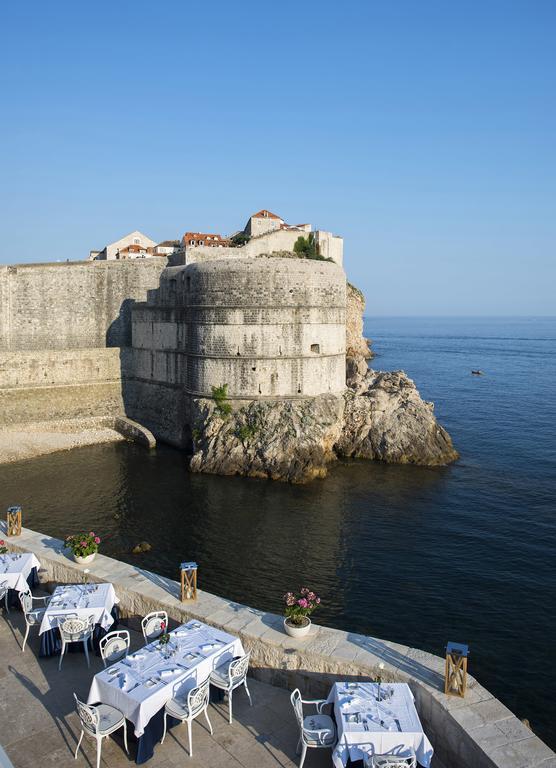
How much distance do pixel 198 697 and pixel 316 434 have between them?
21957 mm

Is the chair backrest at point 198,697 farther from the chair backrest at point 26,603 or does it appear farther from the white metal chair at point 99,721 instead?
the chair backrest at point 26,603

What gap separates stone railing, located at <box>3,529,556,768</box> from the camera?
6496mm

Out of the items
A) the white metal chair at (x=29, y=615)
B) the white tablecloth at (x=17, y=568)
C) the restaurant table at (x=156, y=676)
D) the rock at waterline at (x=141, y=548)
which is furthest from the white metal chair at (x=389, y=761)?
the rock at waterline at (x=141, y=548)

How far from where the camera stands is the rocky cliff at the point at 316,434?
90.9 feet

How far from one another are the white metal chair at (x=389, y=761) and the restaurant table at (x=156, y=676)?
2.33 meters

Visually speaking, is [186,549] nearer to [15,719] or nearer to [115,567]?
[115,567]

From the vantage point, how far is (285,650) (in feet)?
26.8

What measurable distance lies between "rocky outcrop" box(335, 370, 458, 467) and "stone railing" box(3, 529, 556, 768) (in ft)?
70.4

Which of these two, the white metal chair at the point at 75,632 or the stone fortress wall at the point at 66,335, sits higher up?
the stone fortress wall at the point at 66,335

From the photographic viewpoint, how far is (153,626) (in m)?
8.86

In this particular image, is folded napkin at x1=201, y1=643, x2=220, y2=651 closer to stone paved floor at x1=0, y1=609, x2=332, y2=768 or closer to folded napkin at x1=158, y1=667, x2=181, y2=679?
folded napkin at x1=158, y1=667, x2=181, y2=679

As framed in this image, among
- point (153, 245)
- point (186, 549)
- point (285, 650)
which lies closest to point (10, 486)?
point (186, 549)

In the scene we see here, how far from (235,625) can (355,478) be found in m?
19.7

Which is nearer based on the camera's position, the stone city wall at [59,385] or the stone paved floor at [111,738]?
the stone paved floor at [111,738]
